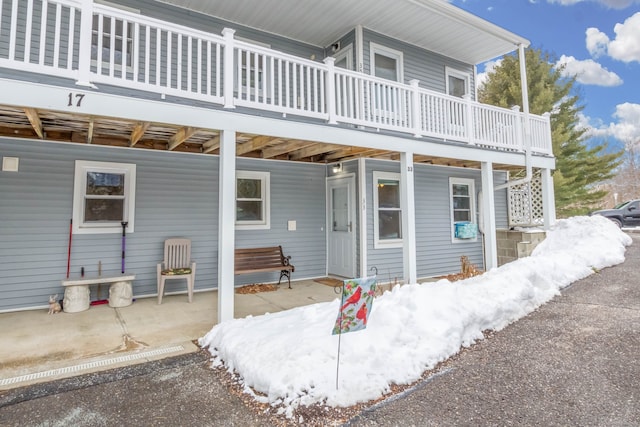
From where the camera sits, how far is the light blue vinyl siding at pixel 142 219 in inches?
208

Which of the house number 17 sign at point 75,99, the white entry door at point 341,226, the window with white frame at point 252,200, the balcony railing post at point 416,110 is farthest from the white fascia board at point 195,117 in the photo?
the window with white frame at point 252,200

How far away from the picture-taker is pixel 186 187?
6570mm

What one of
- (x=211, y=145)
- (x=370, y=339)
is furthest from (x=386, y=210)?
(x=370, y=339)

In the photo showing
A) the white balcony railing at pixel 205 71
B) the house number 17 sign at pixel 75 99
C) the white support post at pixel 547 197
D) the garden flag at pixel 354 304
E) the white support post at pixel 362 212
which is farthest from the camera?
the white support post at pixel 547 197

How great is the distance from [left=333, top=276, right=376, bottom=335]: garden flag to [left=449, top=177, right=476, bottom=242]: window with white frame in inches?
260

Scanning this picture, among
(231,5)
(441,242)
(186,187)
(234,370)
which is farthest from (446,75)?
(234,370)

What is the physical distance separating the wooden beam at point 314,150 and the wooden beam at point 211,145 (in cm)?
161

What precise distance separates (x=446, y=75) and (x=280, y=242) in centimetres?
617

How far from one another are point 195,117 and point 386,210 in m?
4.73

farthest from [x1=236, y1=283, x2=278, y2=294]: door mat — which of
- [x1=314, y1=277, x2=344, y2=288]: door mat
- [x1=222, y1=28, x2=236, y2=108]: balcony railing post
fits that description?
[x1=222, y1=28, x2=236, y2=108]: balcony railing post

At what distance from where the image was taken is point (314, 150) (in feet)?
20.5

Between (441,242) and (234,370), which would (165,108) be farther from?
(441,242)

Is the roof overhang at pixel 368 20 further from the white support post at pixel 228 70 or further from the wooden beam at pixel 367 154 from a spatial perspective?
the wooden beam at pixel 367 154

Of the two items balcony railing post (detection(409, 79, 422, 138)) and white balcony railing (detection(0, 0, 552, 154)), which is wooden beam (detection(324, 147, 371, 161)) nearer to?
white balcony railing (detection(0, 0, 552, 154))
